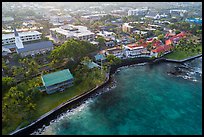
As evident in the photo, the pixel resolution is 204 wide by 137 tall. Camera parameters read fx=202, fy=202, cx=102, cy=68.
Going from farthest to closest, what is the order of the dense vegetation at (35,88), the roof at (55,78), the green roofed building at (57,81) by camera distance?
1. the roof at (55,78)
2. the green roofed building at (57,81)
3. the dense vegetation at (35,88)

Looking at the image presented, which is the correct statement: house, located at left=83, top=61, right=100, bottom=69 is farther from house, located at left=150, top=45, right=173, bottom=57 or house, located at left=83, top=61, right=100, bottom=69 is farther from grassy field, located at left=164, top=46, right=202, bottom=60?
grassy field, located at left=164, top=46, right=202, bottom=60

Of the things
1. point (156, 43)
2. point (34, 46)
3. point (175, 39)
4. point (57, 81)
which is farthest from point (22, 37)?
point (175, 39)

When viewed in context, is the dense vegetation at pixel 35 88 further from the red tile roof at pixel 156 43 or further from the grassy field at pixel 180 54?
the grassy field at pixel 180 54

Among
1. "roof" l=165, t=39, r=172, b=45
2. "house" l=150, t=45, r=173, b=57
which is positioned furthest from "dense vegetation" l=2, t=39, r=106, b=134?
"roof" l=165, t=39, r=172, b=45

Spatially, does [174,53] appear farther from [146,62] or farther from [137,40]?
[137,40]

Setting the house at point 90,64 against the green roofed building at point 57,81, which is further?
the house at point 90,64

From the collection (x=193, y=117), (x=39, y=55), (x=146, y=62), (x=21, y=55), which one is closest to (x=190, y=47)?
(x=146, y=62)

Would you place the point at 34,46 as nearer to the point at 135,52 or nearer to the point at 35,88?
the point at 35,88

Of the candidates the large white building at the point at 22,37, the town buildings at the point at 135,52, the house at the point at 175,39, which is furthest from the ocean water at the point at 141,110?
the large white building at the point at 22,37
